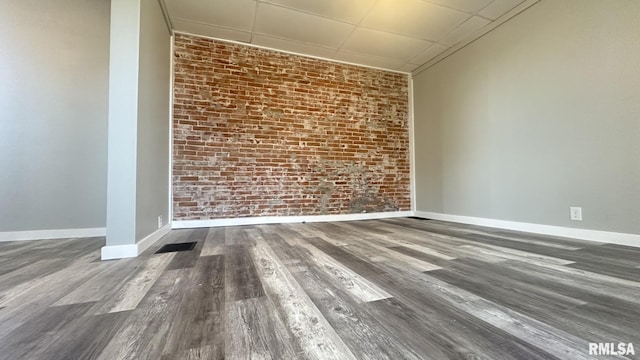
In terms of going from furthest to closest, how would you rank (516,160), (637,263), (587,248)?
1. (516,160)
2. (587,248)
3. (637,263)

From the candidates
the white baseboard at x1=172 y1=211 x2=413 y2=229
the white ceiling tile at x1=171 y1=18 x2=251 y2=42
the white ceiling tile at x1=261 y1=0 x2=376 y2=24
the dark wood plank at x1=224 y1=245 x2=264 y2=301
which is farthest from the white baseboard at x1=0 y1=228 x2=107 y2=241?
the white ceiling tile at x1=261 y1=0 x2=376 y2=24

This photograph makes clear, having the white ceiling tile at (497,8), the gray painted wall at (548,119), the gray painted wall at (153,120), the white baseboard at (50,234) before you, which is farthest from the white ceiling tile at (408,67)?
the white baseboard at (50,234)

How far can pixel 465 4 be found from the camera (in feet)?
8.53

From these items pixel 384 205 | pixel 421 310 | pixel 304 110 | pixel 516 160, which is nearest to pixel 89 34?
pixel 304 110

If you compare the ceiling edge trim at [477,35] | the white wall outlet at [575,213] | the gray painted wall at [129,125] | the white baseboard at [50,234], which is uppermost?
the ceiling edge trim at [477,35]

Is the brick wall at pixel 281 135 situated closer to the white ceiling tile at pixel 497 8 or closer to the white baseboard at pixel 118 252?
the white baseboard at pixel 118 252

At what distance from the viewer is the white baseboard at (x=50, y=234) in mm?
2367

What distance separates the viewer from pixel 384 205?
407 cm

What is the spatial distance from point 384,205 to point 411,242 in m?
1.88

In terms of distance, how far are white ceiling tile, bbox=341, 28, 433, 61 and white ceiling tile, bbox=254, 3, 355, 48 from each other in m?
0.17

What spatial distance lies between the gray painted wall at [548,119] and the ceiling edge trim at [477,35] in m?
0.06

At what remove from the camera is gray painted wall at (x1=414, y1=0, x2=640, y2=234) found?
1.98 meters

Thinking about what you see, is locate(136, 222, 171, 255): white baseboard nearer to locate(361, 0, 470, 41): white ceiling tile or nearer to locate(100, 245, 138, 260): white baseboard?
locate(100, 245, 138, 260): white baseboard

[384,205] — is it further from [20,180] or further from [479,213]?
[20,180]
